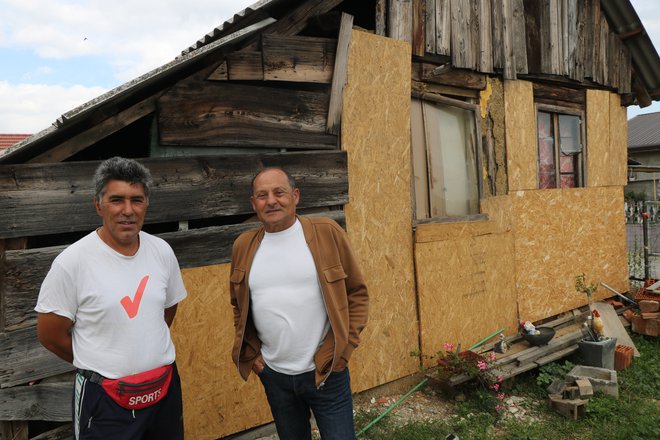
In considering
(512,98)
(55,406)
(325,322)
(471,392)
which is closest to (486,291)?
(471,392)

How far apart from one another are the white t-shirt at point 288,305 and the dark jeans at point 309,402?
0.07m

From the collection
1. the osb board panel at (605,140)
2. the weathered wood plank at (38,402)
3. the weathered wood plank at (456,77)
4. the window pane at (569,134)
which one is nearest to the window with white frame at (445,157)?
the weathered wood plank at (456,77)

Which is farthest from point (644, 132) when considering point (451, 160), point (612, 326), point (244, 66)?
point (244, 66)

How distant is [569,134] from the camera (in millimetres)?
7230

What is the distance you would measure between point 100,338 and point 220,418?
2164mm

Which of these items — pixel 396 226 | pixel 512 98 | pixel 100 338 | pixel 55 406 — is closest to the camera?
pixel 100 338

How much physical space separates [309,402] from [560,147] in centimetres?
632

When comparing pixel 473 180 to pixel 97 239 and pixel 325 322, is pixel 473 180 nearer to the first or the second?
pixel 325 322

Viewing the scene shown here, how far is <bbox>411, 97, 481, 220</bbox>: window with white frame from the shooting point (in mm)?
5355

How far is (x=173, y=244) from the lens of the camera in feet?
11.6

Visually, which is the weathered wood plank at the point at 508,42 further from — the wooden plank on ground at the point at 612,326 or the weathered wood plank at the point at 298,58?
the wooden plank on ground at the point at 612,326

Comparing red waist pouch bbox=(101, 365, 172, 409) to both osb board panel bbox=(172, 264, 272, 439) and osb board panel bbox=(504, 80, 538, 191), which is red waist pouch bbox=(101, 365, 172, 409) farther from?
osb board panel bbox=(504, 80, 538, 191)

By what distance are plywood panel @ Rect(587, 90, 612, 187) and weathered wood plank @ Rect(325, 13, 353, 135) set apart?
4971 millimetres

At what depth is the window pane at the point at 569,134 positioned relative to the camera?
23.4 ft
